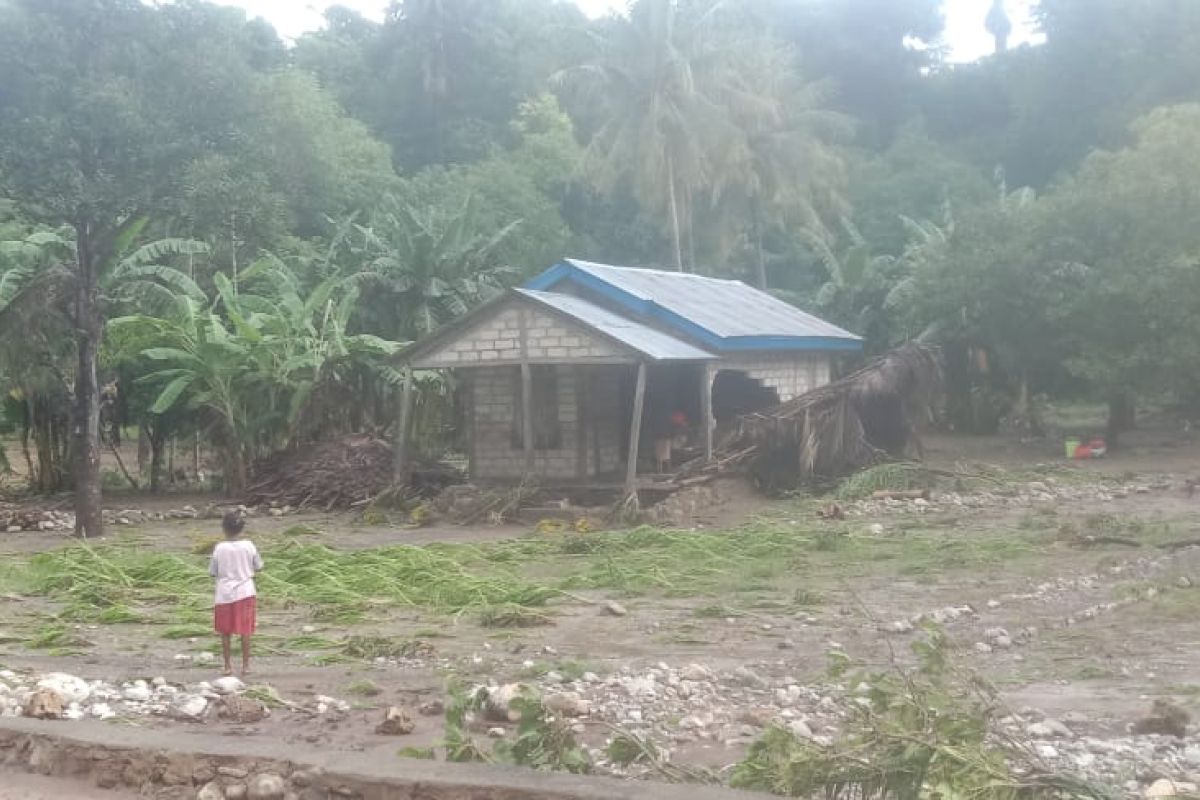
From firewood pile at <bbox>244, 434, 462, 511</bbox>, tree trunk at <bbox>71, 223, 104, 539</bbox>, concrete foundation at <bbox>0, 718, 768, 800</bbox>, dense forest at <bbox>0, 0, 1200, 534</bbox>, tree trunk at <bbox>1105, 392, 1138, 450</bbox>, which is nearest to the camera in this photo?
concrete foundation at <bbox>0, 718, 768, 800</bbox>

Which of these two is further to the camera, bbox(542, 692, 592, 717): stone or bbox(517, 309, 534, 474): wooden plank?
bbox(517, 309, 534, 474): wooden plank

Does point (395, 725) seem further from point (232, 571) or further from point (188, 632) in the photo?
point (188, 632)

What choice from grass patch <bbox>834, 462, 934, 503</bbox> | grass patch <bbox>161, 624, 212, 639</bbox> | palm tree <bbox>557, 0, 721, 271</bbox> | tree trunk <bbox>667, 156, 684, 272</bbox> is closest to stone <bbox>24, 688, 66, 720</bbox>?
grass patch <bbox>161, 624, 212, 639</bbox>

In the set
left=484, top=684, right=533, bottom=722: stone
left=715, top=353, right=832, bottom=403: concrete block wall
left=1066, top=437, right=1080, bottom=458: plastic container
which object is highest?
left=715, top=353, right=832, bottom=403: concrete block wall

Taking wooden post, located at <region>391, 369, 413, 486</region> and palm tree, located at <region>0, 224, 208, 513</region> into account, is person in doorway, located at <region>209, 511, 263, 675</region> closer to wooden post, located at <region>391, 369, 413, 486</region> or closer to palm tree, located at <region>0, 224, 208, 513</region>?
palm tree, located at <region>0, 224, 208, 513</region>

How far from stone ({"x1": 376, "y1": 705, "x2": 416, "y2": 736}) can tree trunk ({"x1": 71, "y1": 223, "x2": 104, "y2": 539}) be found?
11639 millimetres

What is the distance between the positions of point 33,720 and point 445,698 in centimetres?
207

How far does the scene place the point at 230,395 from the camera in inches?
879

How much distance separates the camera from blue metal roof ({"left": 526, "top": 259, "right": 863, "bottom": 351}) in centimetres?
2077

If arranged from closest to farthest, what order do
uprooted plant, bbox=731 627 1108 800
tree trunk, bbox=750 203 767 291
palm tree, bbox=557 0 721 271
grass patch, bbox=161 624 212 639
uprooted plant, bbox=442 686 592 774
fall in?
1. uprooted plant, bbox=731 627 1108 800
2. uprooted plant, bbox=442 686 592 774
3. grass patch, bbox=161 624 212 639
4. palm tree, bbox=557 0 721 271
5. tree trunk, bbox=750 203 767 291

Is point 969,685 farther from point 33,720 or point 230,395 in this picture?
point 230,395

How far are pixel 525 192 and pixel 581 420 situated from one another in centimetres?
2345

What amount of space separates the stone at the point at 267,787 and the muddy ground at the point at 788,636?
2.11 feet

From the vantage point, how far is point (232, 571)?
8.44 meters
